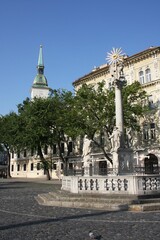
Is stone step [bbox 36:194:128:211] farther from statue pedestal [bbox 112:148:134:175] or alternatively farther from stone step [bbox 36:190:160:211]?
statue pedestal [bbox 112:148:134:175]

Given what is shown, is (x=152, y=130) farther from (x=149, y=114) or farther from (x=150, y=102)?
(x=150, y=102)

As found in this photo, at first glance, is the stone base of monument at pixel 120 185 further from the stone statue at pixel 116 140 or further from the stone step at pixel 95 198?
the stone statue at pixel 116 140

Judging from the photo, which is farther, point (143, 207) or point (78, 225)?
point (143, 207)

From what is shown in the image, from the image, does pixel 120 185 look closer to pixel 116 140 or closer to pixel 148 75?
pixel 116 140

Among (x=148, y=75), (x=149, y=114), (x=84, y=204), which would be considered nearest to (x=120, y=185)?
(x=84, y=204)

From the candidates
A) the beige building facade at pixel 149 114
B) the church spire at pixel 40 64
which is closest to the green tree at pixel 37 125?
the beige building facade at pixel 149 114

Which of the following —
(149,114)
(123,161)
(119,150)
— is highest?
(149,114)

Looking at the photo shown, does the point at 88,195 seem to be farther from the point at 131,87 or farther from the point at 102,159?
the point at 102,159

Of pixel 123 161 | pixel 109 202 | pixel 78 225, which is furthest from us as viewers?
pixel 123 161

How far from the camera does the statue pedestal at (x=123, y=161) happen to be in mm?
18750

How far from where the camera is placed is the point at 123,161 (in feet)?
61.8

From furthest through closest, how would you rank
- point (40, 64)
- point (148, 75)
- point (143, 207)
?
point (40, 64)
point (148, 75)
point (143, 207)

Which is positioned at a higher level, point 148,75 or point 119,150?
point 148,75

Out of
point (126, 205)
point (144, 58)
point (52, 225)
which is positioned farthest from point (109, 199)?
point (144, 58)
